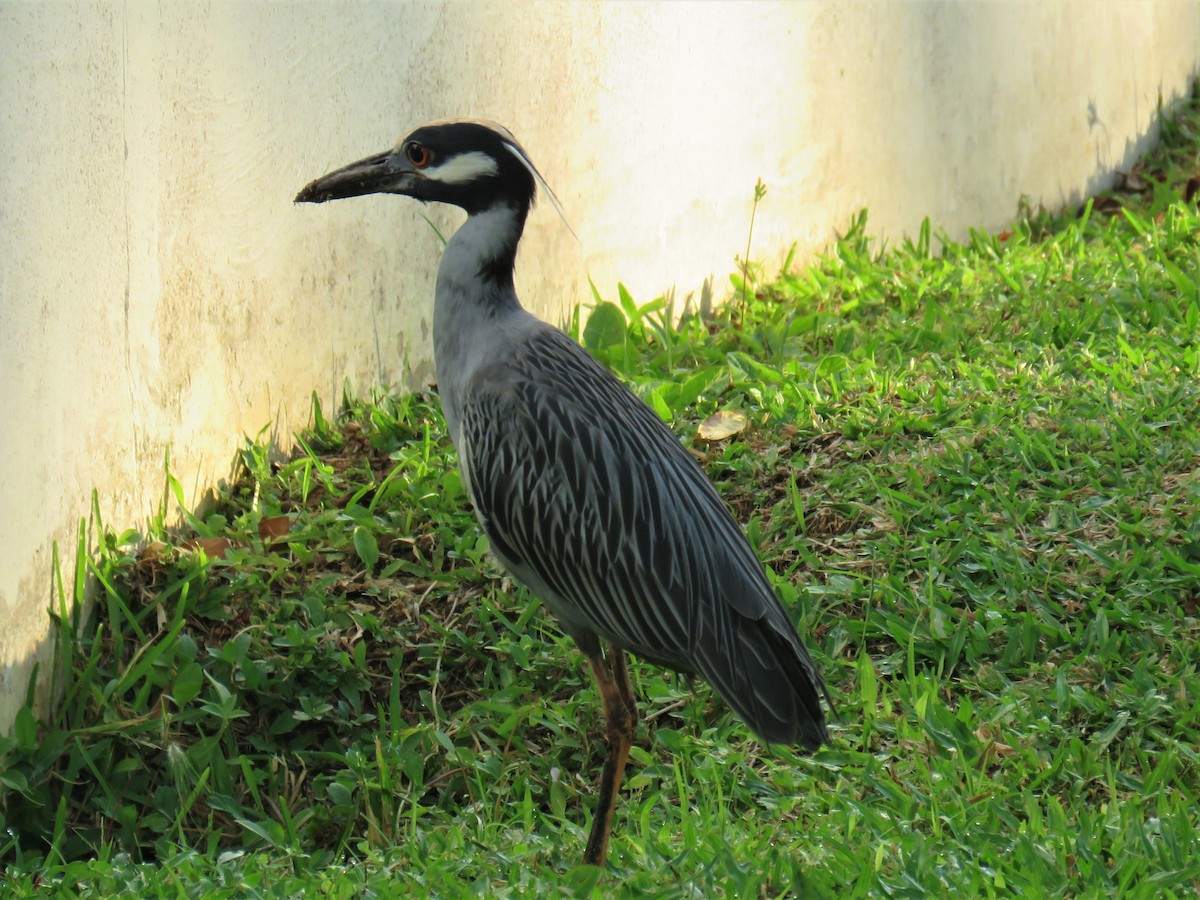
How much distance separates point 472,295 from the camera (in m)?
4.16

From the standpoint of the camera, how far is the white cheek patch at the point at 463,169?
4.14m

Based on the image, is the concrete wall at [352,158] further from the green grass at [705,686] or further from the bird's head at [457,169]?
the bird's head at [457,169]

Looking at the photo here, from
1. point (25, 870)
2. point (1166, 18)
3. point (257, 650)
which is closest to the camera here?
point (25, 870)

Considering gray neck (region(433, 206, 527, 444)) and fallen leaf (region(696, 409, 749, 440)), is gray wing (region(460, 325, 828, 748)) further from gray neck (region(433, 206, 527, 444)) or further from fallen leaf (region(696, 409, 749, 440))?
fallen leaf (region(696, 409, 749, 440))

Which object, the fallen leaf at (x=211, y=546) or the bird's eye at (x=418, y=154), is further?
the fallen leaf at (x=211, y=546)

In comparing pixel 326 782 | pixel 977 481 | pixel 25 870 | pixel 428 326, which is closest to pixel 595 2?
pixel 428 326

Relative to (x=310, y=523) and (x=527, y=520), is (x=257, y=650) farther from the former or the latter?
(x=527, y=520)

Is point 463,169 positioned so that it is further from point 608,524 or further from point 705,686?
point 705,686

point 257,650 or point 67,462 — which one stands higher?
point 67,462

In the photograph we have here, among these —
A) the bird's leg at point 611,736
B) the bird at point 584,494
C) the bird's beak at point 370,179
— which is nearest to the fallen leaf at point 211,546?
the bird at point 584,494

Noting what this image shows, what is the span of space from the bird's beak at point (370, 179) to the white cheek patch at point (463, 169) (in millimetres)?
53

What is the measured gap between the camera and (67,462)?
436 cm

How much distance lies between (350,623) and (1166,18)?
6.83m

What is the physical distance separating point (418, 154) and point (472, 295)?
1.36ft
